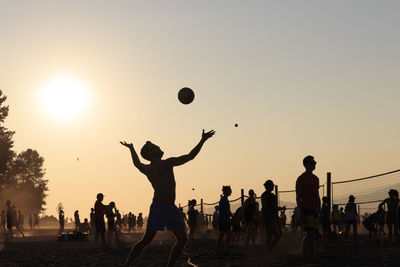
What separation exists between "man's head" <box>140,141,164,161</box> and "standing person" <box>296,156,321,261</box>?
329cm

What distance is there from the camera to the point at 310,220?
13.7 meters

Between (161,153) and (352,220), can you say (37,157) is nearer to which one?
(352,220)

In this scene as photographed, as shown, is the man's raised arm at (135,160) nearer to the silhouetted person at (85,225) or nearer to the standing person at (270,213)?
the standing person at (270,213)

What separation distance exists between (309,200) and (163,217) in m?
3.55

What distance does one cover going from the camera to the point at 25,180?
3752 inches

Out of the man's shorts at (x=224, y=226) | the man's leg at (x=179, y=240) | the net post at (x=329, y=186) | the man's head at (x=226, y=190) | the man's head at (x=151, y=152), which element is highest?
the net post at (x=329, y=186)

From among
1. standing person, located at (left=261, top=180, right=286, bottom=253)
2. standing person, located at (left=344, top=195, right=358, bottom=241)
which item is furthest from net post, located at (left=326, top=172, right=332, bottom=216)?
standing person, located at (left=261, top=180, right=286, bottom=253)

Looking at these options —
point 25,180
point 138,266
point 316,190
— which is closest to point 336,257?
point 316,190

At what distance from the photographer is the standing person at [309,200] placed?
1376 centimetres

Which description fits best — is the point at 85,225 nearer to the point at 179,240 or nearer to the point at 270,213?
the point at 270,213

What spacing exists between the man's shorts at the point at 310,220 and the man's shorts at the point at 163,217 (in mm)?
3189

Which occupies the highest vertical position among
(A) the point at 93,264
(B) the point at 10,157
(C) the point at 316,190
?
(B) the point at 10,157

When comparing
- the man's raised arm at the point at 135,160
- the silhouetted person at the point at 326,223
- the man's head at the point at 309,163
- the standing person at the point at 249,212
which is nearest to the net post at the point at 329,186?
the silhouetted person at the point at 326,223

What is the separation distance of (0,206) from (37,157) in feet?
48.3
